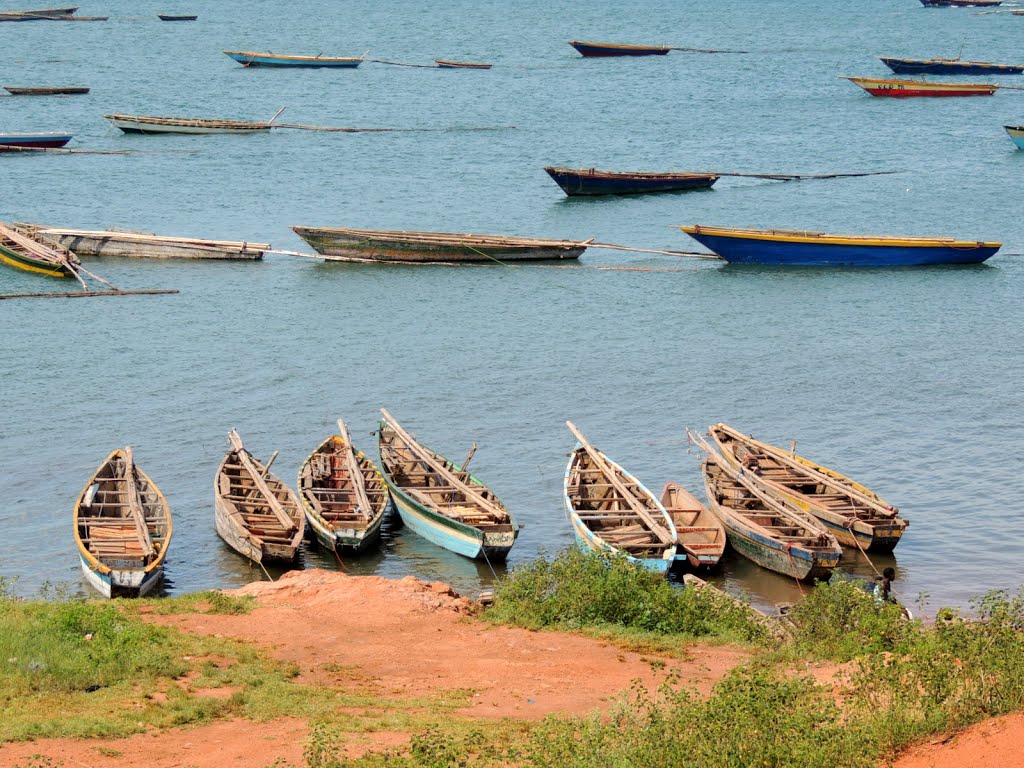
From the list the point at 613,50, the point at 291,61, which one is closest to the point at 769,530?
the point at 291,61

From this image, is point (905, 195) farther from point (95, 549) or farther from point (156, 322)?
point (95, 549)

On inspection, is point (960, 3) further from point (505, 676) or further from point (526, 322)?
point (505, 676)

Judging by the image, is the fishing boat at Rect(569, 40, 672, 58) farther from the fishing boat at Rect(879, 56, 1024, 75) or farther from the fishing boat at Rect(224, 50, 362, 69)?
the fishing boat at Rect(879, 56, 1024, 75)

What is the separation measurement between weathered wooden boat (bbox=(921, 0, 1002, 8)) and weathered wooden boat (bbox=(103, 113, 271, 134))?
388 feet

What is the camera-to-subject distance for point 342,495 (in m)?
25.8

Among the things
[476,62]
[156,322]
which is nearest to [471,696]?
[156,322]

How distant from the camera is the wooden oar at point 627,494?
23062mm

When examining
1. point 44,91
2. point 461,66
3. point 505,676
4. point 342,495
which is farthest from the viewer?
point 461,66

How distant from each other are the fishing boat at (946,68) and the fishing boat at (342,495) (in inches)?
3211

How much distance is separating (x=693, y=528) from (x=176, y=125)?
5701 centimetres

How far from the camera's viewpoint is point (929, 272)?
45.8 metres

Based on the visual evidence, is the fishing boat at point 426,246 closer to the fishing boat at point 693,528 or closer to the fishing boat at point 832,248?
the fishing boat at point 832,248

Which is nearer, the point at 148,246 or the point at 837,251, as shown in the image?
the point at 837,251

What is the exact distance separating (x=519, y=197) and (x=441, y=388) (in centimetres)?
2630
